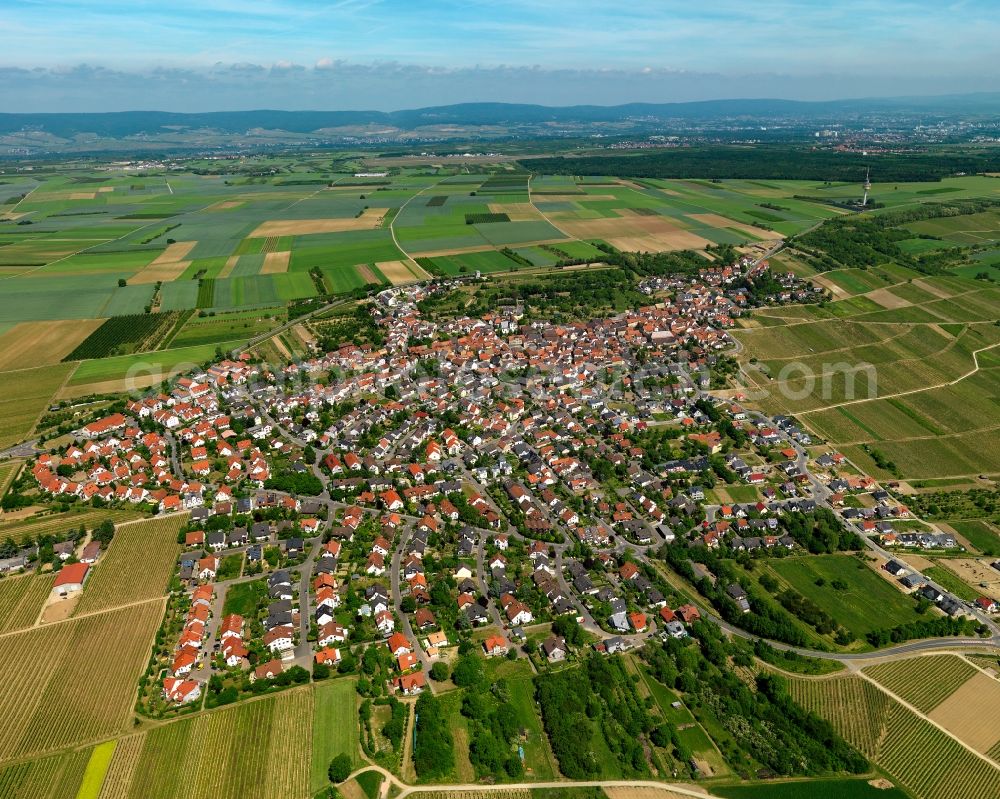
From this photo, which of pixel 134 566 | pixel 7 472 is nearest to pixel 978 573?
pixel 134 566

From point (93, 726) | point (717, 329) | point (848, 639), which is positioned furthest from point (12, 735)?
point (717, 329)

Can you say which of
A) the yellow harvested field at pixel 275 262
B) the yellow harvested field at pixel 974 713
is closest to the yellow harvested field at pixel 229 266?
the yellow harvested field at pixel 275 262

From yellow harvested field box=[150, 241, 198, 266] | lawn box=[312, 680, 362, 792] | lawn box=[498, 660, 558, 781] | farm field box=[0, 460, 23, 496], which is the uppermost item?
yellow harvested field box=[150, 241, 198, 266]

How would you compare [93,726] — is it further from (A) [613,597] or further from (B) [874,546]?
(B) [874,546]

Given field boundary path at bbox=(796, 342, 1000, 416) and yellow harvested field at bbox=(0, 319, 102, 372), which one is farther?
yellow harvested field at bbox=(0, 319, 102, 372)

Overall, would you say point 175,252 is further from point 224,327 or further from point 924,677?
point 924,677

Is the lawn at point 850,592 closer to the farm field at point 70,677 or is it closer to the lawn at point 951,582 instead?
the lawn at point 951,582

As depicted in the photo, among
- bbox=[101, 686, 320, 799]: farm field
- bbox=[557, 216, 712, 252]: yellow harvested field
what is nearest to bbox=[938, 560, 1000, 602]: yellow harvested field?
bbox=[101, 686, 320, 799]: farm field

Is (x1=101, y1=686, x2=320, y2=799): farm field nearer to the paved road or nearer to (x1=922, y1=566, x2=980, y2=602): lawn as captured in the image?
the paved road
